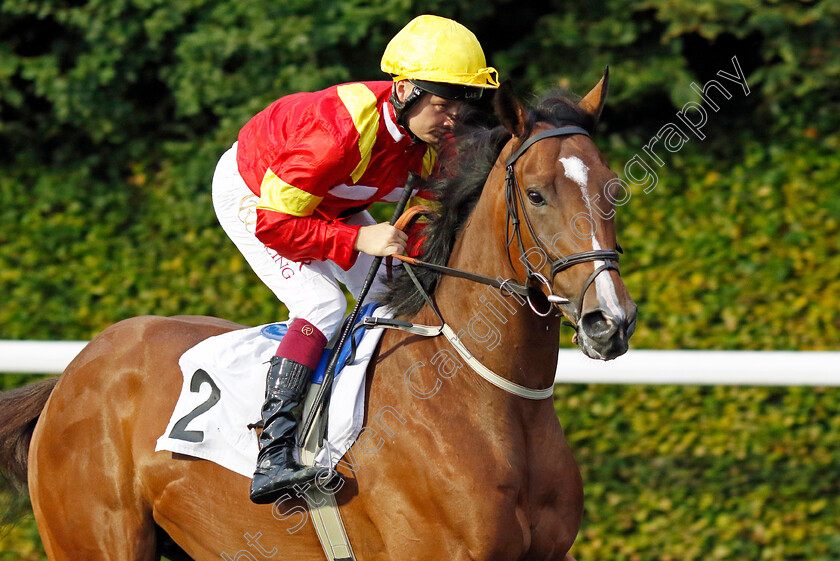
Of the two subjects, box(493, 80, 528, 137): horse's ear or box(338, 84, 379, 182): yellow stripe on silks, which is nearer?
box(493, 80, 528, 137): horse's ear

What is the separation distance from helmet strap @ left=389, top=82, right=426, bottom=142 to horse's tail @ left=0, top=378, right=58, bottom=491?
5.84ft

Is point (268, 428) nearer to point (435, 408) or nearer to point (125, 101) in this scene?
point (435, 408)

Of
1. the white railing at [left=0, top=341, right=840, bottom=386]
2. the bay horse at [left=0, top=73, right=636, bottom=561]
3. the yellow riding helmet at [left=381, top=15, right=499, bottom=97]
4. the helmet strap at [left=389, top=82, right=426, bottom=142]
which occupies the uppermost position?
the yellow riding helmet at [left=381, top=15, right=499, bottom=97]

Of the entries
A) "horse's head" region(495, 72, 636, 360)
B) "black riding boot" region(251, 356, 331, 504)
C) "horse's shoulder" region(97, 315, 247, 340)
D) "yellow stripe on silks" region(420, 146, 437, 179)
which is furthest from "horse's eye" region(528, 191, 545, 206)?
"horse's shoulder" region(97, 315, 247, 340)

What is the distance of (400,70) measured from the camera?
8.81 ft

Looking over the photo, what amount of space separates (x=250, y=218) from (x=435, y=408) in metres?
0.96

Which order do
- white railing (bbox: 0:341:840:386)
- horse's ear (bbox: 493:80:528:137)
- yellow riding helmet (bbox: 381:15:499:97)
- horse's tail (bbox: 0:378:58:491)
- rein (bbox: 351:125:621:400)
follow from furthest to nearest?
white railing (bbox: 0:341:840:386) < horse's tail (bbox: 0:378:58:491) < yellow riding helmet (bbox: 381:15:499:97) < horse's ear (bbox: 493:80:528:137) < rein (bbox: 351:125:621:400)

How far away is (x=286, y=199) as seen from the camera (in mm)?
2623

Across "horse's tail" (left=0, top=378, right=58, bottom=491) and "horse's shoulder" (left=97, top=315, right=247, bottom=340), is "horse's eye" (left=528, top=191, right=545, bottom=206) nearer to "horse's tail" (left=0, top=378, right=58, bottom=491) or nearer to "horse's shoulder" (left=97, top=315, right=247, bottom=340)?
"horse's shoulder" (left=97, top=315, right=247, bottom=340)

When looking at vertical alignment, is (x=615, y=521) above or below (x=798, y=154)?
below

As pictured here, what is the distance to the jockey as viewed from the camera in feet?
8.62

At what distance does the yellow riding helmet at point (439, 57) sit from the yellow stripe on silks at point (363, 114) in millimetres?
109

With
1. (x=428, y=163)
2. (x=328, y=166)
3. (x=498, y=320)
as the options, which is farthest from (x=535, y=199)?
(x=428, y=163)

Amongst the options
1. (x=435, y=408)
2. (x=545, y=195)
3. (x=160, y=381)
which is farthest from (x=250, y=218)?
(x=545, y=195)
